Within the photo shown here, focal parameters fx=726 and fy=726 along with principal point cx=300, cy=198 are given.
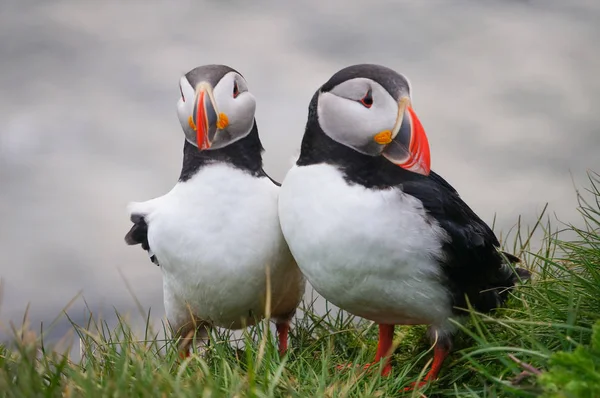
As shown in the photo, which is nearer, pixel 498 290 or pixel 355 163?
pixel 355 163

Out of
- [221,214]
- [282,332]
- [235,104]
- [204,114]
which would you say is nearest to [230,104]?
[235,104]

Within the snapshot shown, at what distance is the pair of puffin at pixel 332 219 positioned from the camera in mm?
3277

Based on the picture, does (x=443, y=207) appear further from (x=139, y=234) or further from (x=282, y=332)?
(x=139, y=234)

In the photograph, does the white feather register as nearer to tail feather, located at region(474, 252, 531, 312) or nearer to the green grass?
the green grass

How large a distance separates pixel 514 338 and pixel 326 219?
1.08m

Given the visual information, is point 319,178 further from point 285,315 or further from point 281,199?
point 285,315

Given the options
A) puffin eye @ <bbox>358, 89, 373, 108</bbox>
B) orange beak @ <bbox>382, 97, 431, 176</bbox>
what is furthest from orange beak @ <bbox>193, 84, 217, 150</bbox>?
orange beak @ <bbox>382, 97, 431, 176</bbox>

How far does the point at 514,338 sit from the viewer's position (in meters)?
3.47

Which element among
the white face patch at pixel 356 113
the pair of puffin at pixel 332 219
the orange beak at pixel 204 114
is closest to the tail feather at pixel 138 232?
the pair of puffin at pixel 332 219

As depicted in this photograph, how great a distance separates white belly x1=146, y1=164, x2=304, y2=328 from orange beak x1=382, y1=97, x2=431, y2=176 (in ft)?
2.73

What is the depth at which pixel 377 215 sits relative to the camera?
3.26 m

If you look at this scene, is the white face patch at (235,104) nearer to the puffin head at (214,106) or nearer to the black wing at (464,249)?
the puffin head at (214,106)

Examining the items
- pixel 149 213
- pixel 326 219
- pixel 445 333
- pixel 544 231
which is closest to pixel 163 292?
pixel 149 213

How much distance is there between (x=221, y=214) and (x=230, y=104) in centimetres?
55
